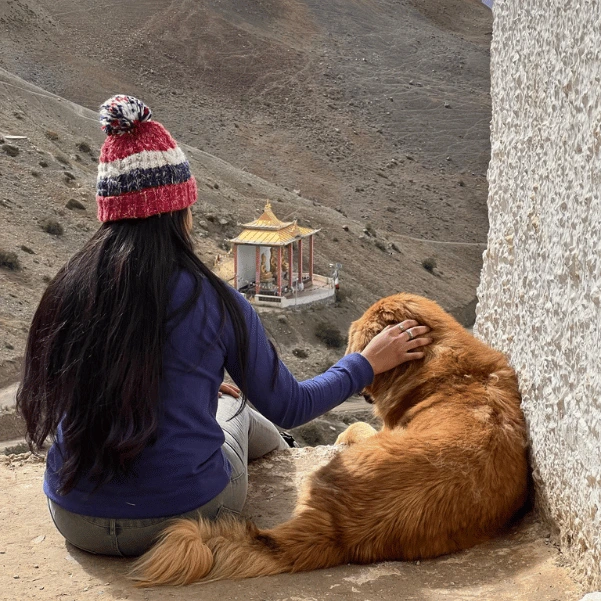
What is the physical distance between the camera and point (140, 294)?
9.21 ft

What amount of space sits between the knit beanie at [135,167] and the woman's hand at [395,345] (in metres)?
1.04

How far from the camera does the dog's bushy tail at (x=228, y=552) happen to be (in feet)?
9.61

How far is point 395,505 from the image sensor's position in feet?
9.93

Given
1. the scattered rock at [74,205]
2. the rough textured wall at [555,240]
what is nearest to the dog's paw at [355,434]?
the rough textured wall at [555,240]

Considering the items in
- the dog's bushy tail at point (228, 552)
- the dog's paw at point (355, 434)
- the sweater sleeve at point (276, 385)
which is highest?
the sweater sleeve at point (276, 385)

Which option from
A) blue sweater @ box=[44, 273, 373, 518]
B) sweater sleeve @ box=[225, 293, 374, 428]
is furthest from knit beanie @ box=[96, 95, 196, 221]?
sweater sleeve @ box=[225, 293, 374, 428]

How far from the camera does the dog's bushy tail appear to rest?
2930 millimetres

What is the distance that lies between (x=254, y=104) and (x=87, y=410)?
48909 mm

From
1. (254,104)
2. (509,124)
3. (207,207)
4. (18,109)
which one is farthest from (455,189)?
(509,124)

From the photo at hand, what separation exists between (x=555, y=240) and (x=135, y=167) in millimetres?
1464

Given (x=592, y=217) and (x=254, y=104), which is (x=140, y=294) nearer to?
(x=592, y=217)

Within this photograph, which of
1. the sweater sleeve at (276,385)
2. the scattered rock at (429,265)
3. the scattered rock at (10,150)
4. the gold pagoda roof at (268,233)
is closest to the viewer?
the sweater sleeve at (276,385)

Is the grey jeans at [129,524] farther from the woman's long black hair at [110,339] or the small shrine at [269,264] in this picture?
the small shrine at [269,264]

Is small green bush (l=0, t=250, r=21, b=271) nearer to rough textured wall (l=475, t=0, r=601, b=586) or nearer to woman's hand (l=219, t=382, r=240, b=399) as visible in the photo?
woman's hand (l=219, t=382, r=240, b=399)
